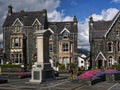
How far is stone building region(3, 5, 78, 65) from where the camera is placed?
66625 millimetres

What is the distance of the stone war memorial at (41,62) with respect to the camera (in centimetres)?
3038

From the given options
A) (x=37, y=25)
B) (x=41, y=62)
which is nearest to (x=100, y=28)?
(x=37, y=25)

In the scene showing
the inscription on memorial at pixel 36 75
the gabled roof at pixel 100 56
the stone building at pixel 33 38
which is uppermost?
the stone building at pixel 33 38

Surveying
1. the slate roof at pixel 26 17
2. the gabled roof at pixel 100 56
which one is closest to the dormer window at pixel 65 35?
the slate roof at pixel 26 17

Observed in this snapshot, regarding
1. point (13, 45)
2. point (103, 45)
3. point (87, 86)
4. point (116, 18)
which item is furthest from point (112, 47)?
point (87, 86)

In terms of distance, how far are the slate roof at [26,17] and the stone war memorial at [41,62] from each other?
36.5 metres

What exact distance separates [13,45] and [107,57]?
858 inches

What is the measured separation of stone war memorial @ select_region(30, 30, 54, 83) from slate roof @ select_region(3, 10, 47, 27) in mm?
36483

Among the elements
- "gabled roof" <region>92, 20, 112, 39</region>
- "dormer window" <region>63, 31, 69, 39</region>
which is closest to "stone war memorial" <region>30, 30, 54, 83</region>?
"gabled roof" <region>92, 20, 112, 39</region>

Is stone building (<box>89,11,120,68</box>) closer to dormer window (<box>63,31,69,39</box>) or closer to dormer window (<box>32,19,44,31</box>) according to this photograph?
dormer window (<box>63,31,69,39</box>)

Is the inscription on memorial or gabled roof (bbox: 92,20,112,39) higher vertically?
gabled roof (bbox: 92,20,112,39)

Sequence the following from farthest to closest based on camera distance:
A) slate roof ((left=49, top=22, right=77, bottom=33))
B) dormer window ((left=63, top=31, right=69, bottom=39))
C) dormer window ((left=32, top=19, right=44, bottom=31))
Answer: slate roof ((left=49, top=22, right=77, bottom=33)) < dormer window ((left=32, top=19, right=44, bottom=31)) < dormer window ((left=63, top=31, right=69, bottom=39))

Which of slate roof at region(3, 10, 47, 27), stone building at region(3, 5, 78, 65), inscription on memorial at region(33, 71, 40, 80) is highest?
slate roof at region(3, 10, 47, 27)

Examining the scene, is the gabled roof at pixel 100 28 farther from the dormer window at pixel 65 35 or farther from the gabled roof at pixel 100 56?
the dormer window at pixel 65 35
